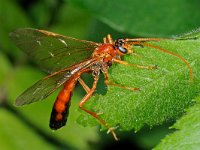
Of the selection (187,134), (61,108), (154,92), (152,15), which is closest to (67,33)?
(152,15)

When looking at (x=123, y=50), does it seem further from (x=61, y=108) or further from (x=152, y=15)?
(x=152, y=15)

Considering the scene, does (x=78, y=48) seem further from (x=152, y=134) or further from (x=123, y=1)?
(x=152, y=134)

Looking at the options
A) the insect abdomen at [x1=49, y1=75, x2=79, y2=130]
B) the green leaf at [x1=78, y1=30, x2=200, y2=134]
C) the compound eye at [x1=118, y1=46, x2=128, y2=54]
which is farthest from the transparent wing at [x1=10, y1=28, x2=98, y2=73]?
the green leaf at [x1=78, y1=30, x2=200, y2=134]

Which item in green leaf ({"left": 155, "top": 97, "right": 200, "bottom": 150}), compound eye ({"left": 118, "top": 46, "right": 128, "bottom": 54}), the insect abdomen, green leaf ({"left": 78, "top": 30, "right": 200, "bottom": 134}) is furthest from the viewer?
the insect abdomen

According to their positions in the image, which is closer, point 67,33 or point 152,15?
point 152,15

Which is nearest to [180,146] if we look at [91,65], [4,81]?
[91,65]

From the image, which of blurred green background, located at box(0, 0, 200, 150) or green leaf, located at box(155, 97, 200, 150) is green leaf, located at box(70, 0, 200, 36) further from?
green leaf, located at box(155, 97, 200, 150)
